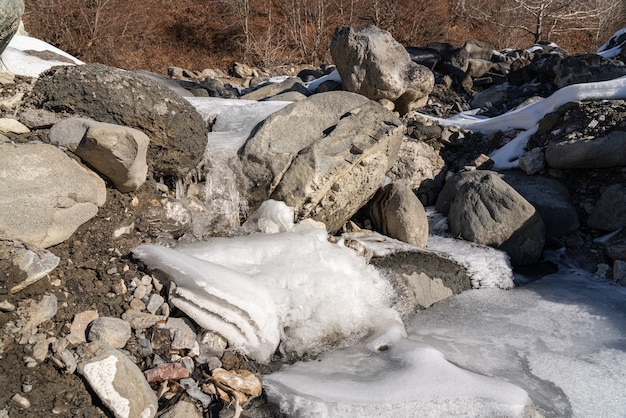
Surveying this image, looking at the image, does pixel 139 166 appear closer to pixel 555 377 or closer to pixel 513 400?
pixel 513 400

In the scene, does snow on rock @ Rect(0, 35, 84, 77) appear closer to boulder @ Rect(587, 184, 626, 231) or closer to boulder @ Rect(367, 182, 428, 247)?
boulder @ Rect(367, 182, 428, 247)

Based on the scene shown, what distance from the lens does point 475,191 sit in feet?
15.6

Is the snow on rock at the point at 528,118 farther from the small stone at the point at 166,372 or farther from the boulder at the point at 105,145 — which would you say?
the small stone at the point at 166,372

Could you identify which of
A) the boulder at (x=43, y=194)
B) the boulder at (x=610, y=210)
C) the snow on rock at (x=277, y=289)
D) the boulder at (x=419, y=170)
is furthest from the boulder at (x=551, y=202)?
the boulder at (x=43, y=194)

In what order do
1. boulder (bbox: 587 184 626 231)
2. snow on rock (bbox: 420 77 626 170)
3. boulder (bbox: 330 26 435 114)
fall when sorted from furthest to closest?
1. boulder (bbox: 330 26 435 114)
2. snow on rock (bbox: 420 77 626 170)
3. boulder (bbox: 587 184 626 231)

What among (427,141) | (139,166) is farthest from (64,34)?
(139,166)

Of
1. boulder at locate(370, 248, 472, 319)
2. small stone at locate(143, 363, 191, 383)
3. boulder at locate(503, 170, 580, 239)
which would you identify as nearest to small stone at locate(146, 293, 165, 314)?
small stone at locate(143, 363, 191, 383)

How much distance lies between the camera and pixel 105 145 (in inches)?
104

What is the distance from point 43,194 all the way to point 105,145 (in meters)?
0.39

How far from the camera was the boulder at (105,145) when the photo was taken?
8.72 feet

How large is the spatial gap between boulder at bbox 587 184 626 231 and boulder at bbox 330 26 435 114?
2285mm

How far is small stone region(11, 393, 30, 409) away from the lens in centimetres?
180

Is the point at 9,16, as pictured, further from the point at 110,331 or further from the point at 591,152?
the point at 591,152

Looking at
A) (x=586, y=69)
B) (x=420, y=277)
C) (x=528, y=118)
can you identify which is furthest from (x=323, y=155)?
(x=586, y=69)
